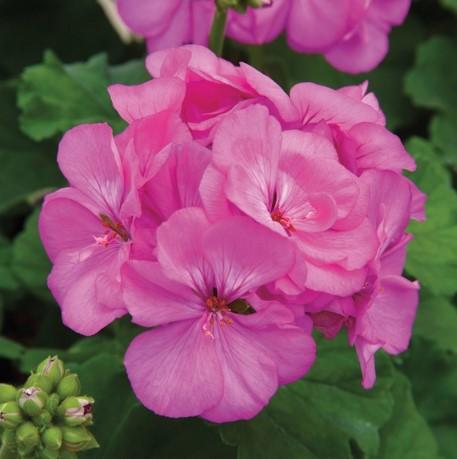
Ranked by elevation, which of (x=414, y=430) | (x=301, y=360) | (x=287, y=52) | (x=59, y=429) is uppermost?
(x=301, y=360)

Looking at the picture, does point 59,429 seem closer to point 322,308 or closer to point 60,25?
point 322,308

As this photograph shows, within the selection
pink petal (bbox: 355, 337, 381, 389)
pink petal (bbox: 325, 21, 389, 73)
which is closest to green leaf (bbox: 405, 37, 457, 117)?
pink petal (bbox: 325, 21, 389, 73)

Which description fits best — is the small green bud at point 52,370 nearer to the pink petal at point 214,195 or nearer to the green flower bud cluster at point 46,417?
the green flower bud cluster at point 46,417

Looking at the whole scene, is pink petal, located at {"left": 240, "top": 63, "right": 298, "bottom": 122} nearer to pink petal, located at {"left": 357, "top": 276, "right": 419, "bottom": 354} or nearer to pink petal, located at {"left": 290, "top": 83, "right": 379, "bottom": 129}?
pink petal, located at {"left": 290, "top": 83, "right": 379, "bottom": 129}

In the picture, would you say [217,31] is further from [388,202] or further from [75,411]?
[75,411]

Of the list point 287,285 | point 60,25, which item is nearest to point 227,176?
point 287,285

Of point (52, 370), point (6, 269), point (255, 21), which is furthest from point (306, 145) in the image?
point (6, 269)
